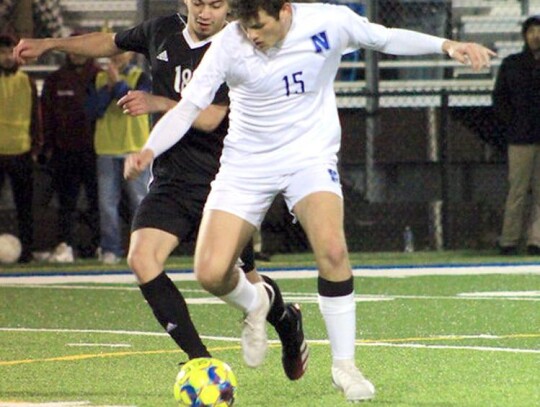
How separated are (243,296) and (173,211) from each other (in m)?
0.54

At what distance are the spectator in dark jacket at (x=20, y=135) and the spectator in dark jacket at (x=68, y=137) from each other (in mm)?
237

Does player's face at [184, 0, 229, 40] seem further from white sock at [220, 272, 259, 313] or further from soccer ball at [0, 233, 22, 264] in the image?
soccer ball at [0, 233, 22, 264]

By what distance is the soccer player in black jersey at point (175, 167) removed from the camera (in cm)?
804

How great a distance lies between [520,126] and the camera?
17484 mm

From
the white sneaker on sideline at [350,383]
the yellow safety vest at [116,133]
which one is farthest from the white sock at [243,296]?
the yellow safety vest at [116,133]

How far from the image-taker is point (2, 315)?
12.3 meters

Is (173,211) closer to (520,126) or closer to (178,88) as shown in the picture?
(178,88)

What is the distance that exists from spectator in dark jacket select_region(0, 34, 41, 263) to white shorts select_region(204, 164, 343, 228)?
31.5 ft

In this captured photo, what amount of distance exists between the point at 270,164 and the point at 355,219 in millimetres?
10795

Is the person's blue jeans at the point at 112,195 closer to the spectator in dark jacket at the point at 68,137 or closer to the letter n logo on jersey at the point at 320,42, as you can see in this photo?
the spectator in dark jacket at the point at 68,137

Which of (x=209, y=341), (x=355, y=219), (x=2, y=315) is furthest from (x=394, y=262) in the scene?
(x=209, y=341)

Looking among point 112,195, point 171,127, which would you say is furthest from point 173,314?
point 112,195

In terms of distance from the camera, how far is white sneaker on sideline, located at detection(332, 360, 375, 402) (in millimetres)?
7367

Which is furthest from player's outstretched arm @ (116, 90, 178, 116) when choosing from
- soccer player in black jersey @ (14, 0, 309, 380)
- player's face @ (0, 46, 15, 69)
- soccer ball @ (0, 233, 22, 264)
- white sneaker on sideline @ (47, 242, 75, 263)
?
white sneaker on sideline @ (47, 242, 75, 263)
